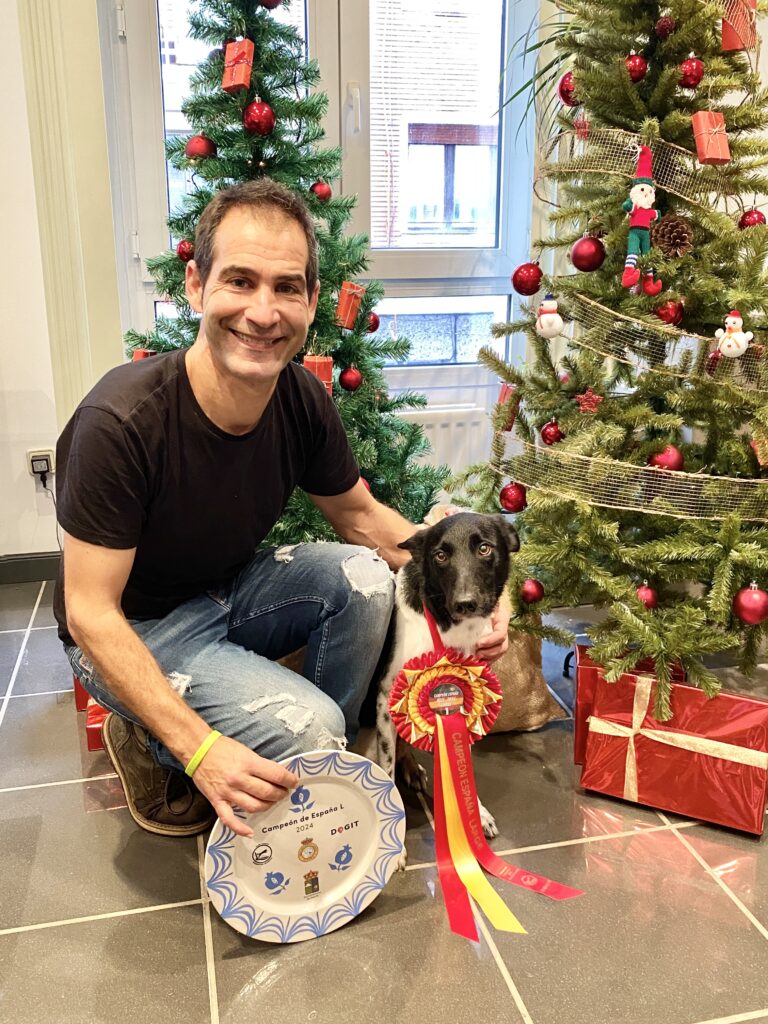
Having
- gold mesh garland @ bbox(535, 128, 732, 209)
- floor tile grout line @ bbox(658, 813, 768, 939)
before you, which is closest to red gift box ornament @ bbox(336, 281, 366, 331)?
gold mesh garland @ bbox(535, 128, 732, 209)

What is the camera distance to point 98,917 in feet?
5.18

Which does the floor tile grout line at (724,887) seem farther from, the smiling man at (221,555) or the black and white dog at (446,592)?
the smiling man at (221,555)

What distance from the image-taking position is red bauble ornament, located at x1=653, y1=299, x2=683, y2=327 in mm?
1947

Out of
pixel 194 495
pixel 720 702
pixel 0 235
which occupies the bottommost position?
pixel 720 702

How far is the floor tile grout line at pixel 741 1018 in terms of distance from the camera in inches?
52.9

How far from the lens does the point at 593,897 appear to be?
1642 mm

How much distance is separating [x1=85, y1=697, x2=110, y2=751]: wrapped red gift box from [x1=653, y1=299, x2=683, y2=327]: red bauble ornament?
5.71ft

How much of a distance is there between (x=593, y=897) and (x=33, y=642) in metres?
2.05

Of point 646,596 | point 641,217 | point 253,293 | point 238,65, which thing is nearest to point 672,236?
point 641,217

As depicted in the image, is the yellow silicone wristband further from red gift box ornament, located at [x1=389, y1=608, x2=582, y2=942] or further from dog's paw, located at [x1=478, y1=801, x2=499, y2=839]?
dog's paw, located at [x1=478, y1=801, x2=499, y2=839]

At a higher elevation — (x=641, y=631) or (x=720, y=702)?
(x=641, y=631)

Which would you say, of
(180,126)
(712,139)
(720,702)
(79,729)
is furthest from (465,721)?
(180,126)

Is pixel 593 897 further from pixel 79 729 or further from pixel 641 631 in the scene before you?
pixel 79 729

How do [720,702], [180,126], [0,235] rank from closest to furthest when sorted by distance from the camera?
[720,702] < [0,235] < [180,126]
